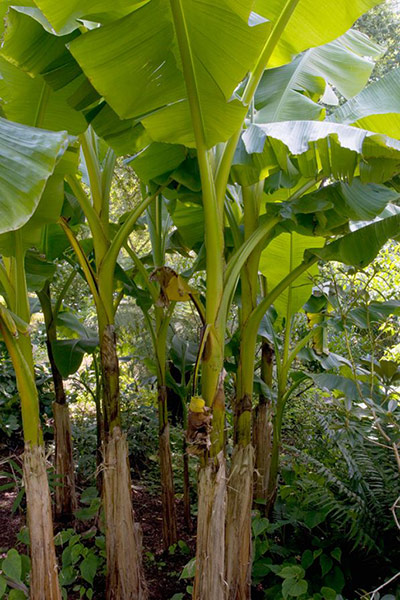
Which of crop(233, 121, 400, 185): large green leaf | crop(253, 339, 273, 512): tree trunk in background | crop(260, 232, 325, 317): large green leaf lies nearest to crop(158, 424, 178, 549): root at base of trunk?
crop(253, 339, 273, 512): tree trunk in background

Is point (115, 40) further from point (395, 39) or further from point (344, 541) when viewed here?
point (395, 39)

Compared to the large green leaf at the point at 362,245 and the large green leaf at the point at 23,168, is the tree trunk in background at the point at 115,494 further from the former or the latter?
the large green leaf at the point at 362,245

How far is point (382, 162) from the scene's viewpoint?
1783 millimetres

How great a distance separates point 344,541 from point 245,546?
66 centimetres

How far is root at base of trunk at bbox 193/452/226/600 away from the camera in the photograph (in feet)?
5.94

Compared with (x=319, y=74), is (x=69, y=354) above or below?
below

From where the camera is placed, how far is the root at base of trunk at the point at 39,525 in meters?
1.88

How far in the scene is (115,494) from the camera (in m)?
2.22

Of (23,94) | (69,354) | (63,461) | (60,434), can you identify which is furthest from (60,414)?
(23,94)

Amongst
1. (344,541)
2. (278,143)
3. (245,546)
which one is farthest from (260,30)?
(344,541)

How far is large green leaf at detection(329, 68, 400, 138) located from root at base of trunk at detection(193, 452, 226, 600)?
1.60 m

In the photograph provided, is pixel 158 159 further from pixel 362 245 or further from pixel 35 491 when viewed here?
pixel 35 491

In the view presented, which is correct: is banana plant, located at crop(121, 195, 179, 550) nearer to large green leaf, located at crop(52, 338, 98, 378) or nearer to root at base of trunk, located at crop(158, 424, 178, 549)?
root at base of trunk, located at crop(158, 424, 178, 549)

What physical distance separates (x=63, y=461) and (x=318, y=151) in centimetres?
262
